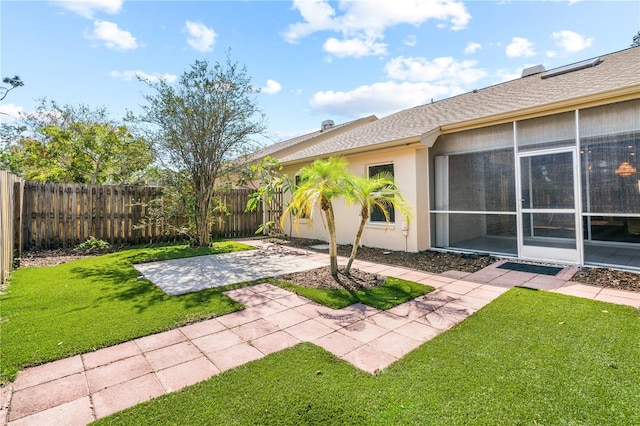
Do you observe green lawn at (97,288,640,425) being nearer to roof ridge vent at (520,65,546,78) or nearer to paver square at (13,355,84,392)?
paver square at (13,355,84,392)

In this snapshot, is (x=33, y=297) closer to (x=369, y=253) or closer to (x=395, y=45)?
(x=369, y=253)

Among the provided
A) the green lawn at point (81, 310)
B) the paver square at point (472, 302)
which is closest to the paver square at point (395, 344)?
the paver square at point (472, 302)

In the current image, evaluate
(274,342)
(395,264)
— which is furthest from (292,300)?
(395,264)

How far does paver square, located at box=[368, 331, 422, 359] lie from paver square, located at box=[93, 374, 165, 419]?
2.06 metres

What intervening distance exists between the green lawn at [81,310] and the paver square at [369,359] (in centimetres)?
199

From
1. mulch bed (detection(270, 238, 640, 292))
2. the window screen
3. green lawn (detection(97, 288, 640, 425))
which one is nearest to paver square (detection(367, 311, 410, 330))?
green lawn (detection(97, 288, 640, 425))

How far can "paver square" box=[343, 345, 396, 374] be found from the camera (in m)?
2.84

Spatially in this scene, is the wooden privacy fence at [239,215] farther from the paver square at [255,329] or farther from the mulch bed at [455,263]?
the paver square at [255,329]

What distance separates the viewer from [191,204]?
31.4ft

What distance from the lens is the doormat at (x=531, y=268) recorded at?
597 cm

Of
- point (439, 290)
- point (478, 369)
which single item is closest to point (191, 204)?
point (439, 290)

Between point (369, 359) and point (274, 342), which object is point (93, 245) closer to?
point (274, 342)

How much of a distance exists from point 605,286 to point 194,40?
11.1 meters

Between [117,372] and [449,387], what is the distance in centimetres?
289
